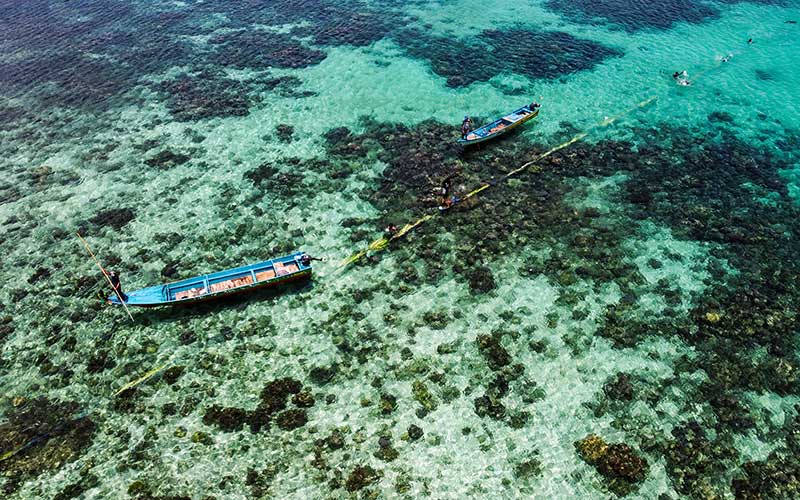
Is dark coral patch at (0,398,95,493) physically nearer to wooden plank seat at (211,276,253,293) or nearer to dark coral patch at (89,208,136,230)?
wooden plank seat at (211,276,253,293)

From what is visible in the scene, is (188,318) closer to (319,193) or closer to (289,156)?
(319,193)

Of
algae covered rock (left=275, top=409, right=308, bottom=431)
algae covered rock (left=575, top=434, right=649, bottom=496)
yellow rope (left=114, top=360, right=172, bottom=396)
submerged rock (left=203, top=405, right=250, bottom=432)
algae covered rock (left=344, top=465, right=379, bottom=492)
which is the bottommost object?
algae covered rock (left=575, top=434, right=649, bottom=496)

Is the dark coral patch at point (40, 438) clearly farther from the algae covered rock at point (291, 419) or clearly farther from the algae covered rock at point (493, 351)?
the algae covered rock at point (493, 351)

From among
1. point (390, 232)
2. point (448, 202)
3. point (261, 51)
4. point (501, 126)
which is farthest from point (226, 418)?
point (261, 51)

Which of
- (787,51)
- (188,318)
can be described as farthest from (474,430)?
(787,51)

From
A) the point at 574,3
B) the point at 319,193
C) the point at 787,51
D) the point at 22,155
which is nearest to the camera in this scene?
the point at 319,193

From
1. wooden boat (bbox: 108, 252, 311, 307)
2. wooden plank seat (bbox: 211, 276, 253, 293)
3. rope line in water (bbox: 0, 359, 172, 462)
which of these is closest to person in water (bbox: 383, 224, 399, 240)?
wooden boat (bbox: 108, 252, 311, 307)

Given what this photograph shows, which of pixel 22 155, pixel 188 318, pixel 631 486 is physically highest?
pixel 22 155
